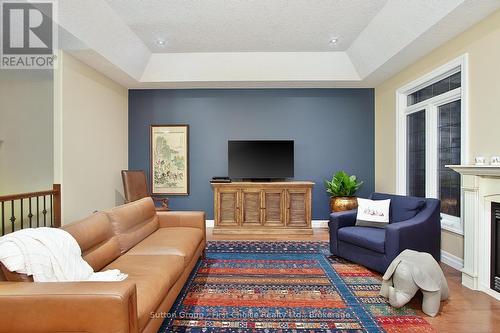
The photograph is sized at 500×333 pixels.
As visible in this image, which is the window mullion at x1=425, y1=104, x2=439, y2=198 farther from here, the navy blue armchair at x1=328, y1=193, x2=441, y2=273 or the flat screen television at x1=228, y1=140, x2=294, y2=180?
the flat screen television at x1=228, y1=140, x2=294, y2=180

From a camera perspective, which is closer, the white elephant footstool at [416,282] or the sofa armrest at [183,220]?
the white elephant footstool at [416,282]

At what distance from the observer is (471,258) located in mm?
2795

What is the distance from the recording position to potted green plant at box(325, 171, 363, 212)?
4.70 meters

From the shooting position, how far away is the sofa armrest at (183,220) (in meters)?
3.51

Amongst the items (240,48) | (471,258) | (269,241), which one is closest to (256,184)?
(269,241)

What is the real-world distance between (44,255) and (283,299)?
1.91m

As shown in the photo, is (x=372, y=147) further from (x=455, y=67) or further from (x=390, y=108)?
(x=455, y=67)

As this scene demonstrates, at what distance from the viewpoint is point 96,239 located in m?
2.21

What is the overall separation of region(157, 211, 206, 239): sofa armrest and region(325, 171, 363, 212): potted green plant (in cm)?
242

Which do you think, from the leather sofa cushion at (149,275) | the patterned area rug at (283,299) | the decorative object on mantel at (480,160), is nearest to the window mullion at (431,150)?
the decorative object on mantel at (480,160)

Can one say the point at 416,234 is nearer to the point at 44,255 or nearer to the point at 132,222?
the point at 132,222

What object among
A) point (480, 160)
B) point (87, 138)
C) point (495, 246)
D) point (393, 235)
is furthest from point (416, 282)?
point (87, 138)

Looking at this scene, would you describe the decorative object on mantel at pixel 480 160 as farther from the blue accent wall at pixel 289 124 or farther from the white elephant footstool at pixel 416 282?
the blue accent wall at pixel 289 124

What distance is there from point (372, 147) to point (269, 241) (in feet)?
9.16
